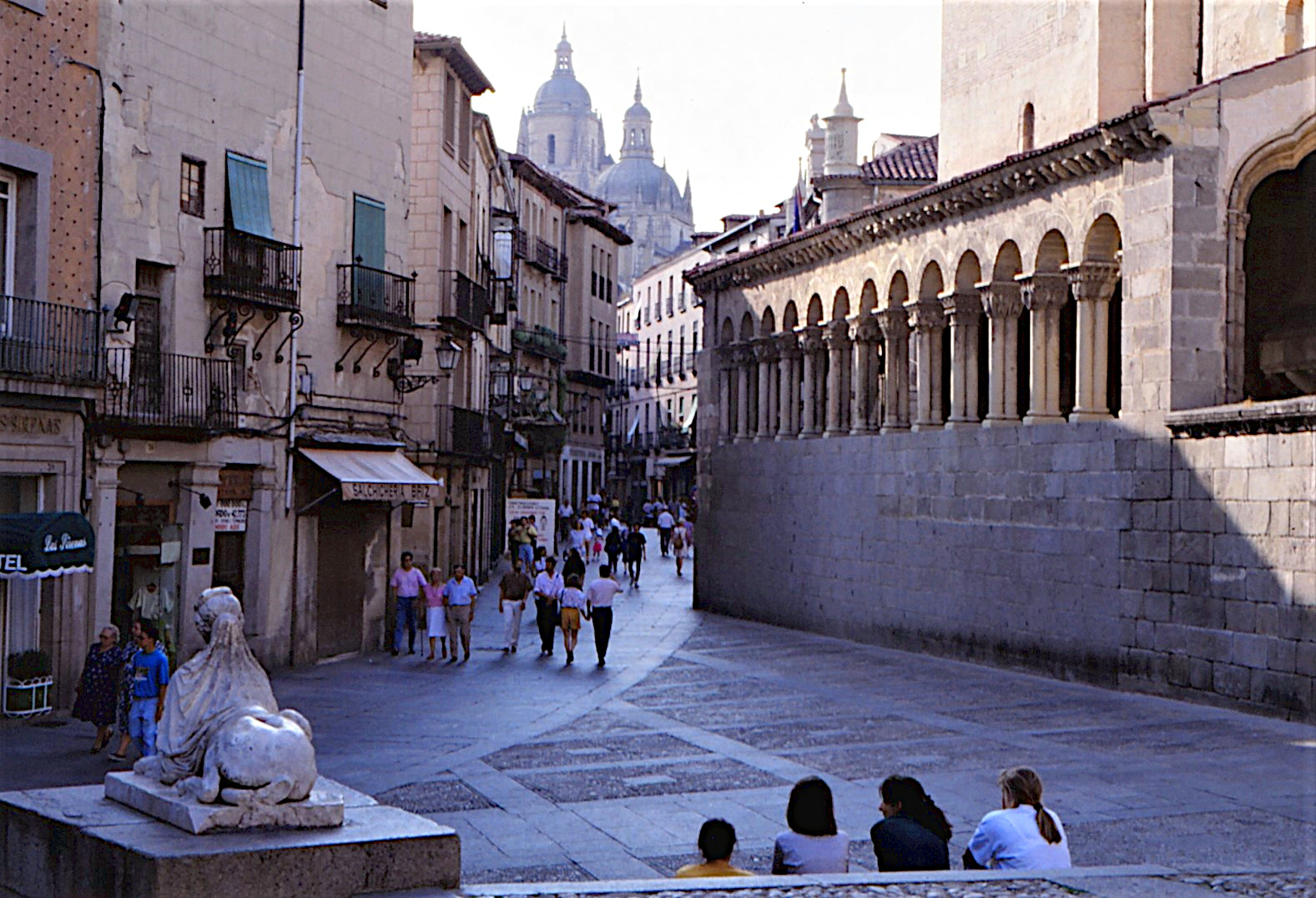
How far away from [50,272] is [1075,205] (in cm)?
1221

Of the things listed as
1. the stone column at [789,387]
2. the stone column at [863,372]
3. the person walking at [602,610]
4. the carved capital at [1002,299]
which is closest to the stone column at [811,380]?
the stone column at [789,387]

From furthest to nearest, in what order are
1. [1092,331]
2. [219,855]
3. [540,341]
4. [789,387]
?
[540,341] → [789,387] → [1092,331] → [219,855]

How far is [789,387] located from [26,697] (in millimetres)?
16331

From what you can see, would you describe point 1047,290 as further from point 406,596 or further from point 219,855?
point 219,855

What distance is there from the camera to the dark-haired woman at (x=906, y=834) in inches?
314

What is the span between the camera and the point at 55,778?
14.1m

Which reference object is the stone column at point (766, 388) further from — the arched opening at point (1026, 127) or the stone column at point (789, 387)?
the arched opening at point (1026, 127)

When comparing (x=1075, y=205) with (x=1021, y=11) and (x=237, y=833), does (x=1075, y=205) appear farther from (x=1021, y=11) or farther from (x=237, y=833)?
(x=237, y=833)

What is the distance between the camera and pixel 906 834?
26.2 ft

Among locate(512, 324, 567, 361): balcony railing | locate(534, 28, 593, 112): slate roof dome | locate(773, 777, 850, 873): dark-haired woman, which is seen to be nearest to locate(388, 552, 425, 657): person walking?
locate(773, 777, 850, 873): dark-haired woman

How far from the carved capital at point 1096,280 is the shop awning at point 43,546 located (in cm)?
1206

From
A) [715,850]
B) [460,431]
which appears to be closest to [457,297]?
[460,431]

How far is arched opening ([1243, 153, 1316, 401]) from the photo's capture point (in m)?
20.8

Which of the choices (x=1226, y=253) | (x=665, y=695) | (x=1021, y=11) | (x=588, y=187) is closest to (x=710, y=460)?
(x=1021, y=11)
